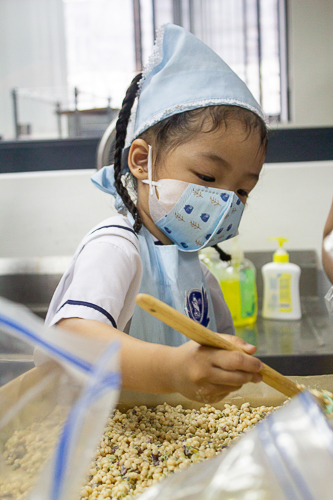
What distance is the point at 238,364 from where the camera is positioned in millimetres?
392

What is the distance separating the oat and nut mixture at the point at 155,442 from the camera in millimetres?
493

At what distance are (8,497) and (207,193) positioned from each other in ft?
1.73

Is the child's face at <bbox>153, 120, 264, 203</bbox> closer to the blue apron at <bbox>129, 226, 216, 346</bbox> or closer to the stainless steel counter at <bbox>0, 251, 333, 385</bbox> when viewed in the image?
the blue apron at <bbox>129, 226, 216, 346</bbox>

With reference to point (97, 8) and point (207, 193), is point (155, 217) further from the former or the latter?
point (97, 8)

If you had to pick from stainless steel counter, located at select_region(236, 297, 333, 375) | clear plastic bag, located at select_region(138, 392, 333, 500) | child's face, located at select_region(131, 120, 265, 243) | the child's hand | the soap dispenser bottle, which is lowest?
stainless steel counter, located at select_region(236, 297, 333, 375)

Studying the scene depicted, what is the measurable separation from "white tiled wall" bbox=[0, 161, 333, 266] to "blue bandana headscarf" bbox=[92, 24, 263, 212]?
2.85 ft

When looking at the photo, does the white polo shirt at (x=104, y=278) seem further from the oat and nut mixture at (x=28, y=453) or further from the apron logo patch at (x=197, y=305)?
the oat and nut mixture at (x=28, y=453)

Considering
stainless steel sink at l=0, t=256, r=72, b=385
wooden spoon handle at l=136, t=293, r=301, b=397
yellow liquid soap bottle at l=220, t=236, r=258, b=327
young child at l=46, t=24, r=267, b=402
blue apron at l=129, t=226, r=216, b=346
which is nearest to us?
wooden spoon handle at l=136, t=293, r=301, b=397

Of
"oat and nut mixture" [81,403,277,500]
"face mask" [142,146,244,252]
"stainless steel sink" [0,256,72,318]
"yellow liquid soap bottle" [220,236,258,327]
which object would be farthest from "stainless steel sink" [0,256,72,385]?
"oat and nut mixture" [81,403,277,500]

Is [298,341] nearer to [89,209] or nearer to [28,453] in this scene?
[89,209]

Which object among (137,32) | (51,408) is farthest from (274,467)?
(137,32)

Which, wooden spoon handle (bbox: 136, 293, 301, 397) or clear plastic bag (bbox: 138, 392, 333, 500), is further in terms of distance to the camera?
wooden spoon handle (bbox: 136, 293, 301, 397)

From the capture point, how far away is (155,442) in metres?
0.58

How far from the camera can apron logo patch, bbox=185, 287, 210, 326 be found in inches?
30.8
